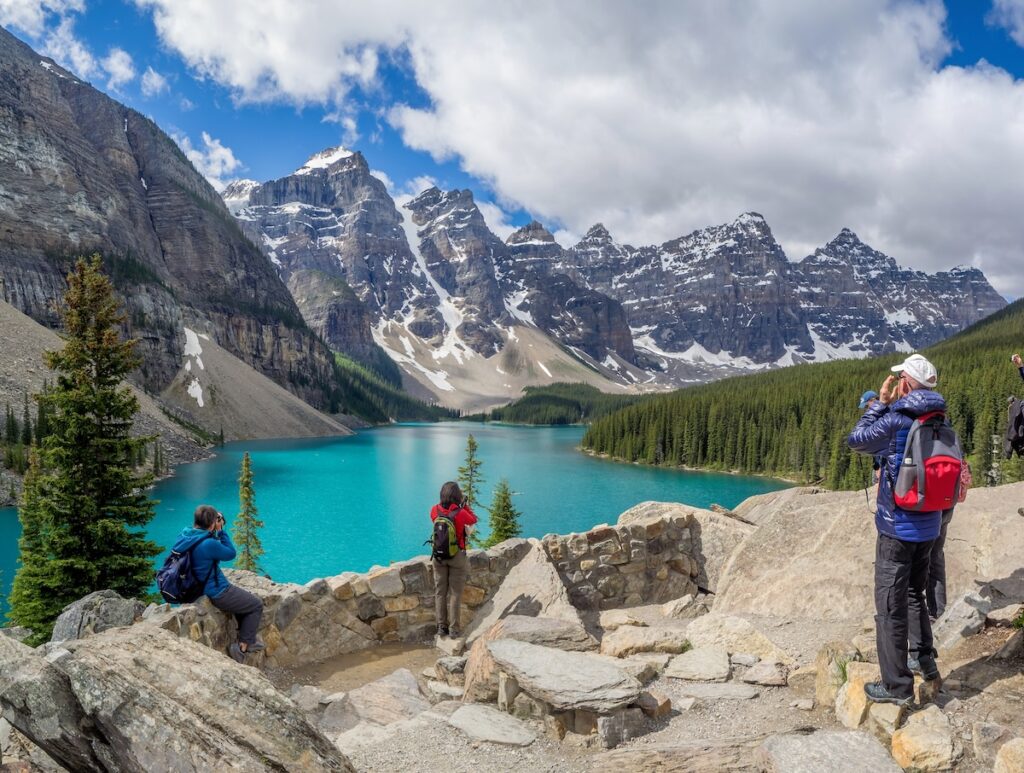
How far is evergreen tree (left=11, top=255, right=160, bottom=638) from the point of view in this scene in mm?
14836

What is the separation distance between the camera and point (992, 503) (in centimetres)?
1002

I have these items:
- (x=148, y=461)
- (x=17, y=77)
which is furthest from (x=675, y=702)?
(x=17, y=77)

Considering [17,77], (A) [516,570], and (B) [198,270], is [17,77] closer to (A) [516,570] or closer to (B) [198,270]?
(B) [198,270]

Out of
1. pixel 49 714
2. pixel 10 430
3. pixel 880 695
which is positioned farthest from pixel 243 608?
pixel 10 430

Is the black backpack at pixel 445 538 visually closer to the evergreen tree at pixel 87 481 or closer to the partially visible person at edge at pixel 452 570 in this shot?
the partially visible person at edge at pixel 452 570

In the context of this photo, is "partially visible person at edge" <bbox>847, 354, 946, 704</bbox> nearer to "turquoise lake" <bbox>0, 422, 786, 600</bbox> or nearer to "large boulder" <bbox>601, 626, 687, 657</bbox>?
"large boulder" <bbox>601, 626, 687, 657</bbox>

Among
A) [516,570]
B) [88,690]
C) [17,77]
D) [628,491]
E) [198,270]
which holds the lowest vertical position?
[628,491]

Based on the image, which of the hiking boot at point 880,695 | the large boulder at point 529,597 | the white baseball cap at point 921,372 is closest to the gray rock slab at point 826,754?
the hiking boot at point 880,695

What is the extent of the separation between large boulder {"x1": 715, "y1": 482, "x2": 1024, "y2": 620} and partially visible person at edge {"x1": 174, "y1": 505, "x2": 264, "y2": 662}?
790cm

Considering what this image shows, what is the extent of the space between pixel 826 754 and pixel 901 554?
1.95 meters

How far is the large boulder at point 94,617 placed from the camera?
25.5 feet

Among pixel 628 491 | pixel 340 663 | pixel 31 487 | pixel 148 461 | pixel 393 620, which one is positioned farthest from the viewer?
pixel 148 461

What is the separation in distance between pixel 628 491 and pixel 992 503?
193 ft

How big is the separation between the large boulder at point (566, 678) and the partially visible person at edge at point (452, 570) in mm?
3027
